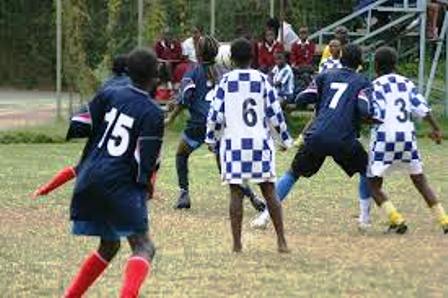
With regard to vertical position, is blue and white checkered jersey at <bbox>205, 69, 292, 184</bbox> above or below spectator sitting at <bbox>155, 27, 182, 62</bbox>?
above

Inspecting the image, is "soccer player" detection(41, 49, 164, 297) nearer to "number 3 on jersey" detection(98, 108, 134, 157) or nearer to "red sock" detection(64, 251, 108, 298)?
"number 3 on jersey" detection(98, 108, 134, 157)

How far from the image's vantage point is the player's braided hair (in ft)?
36.2

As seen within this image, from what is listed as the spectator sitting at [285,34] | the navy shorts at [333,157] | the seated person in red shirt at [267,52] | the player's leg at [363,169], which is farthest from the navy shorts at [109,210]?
the spectator sitting at [285,34]

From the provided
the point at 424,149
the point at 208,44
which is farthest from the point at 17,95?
the point at 208,44

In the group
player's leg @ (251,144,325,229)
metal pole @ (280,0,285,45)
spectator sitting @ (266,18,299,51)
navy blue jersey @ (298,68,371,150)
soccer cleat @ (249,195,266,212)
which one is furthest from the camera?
metal pole @ (280,0,285,45)

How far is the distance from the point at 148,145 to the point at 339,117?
3.59 m

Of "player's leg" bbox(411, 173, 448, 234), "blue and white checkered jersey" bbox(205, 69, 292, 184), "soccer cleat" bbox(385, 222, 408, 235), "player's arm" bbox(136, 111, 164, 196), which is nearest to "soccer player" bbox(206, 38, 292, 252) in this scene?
"blue and white checkered jersey" bbox(205, 69, 292, 184)

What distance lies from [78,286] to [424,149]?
13.4 m

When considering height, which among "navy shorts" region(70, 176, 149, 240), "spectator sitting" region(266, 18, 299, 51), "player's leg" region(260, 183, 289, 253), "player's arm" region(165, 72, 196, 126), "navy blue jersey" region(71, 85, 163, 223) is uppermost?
"navy blue jersey" region(71, 85, 163, 223)

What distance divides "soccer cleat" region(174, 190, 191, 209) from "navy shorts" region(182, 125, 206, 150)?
20.7 inches

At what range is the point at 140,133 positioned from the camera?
6570 millimetres

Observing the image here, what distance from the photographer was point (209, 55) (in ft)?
36.7

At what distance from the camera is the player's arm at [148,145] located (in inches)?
257

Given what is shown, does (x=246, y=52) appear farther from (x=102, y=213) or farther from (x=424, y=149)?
(x=424, y=149)
